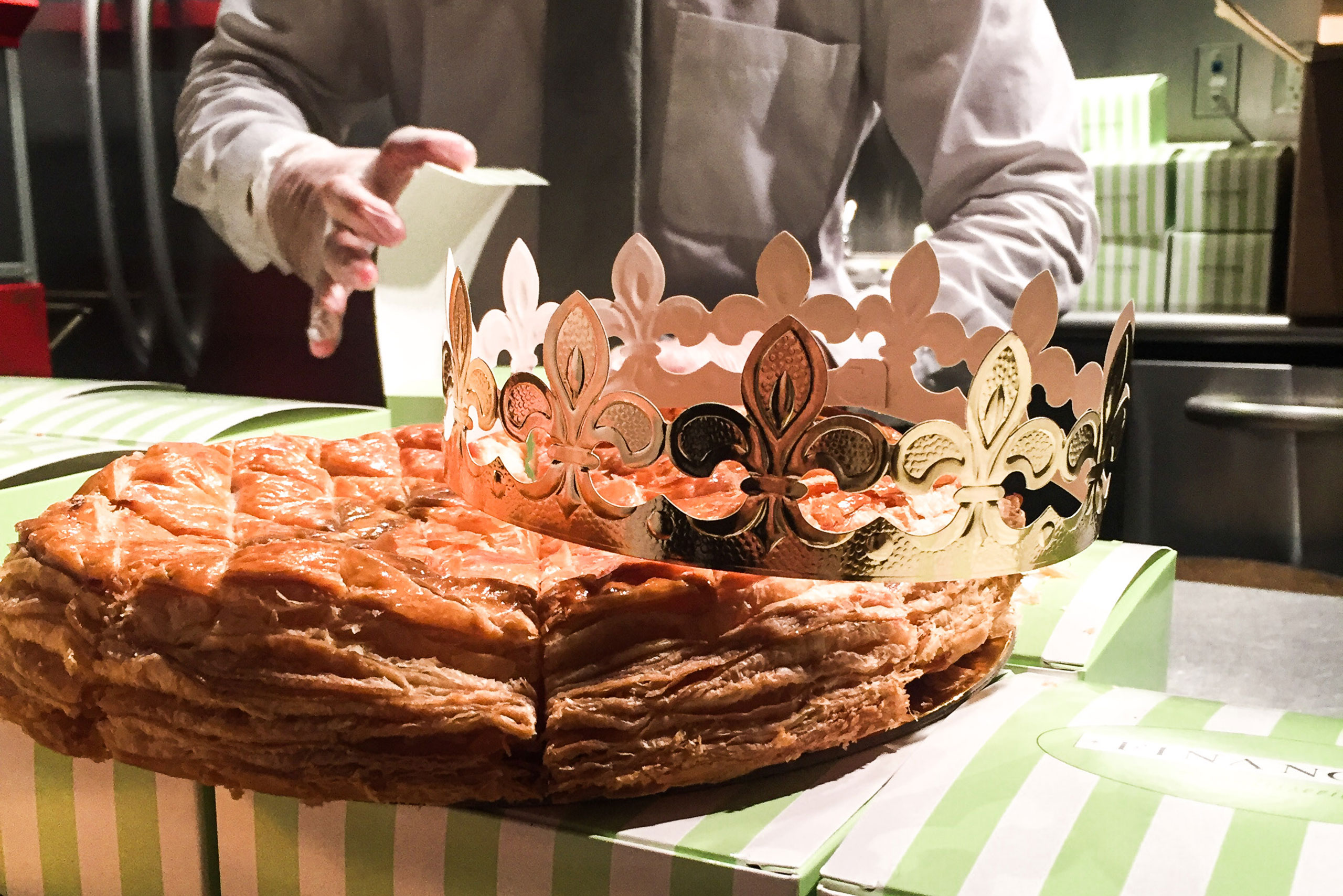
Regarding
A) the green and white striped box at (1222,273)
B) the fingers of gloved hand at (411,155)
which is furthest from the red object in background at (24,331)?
the green and white striped box at (1222,273)

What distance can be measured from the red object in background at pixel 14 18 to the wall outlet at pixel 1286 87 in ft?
7.58

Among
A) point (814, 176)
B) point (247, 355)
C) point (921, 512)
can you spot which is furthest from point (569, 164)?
point (921, 512)

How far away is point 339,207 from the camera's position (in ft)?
5.55

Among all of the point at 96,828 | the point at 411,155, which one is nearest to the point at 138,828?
the point at 96,828

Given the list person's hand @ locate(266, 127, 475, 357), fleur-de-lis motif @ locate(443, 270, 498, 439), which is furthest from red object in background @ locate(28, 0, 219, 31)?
fleur-de-lis motif @ locate(443, 270, 498, 439)

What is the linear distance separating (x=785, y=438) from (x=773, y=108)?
96cm

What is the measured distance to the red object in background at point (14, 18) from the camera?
1.87 metres

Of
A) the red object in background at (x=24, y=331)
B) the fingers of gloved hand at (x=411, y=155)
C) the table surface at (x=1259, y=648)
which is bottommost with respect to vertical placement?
the table surface at (x=1259, y=648)

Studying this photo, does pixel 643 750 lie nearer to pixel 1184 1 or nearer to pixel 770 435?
pixel 770 435

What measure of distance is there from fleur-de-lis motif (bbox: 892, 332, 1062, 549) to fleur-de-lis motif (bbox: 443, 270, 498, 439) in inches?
11.0

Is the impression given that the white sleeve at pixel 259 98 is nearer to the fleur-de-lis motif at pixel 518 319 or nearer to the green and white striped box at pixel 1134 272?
the fleur-de-lis motif at pixel 518 319

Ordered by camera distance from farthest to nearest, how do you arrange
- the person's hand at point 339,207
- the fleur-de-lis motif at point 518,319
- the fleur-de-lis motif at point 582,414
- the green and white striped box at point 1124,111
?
the green and white striped box at point 1124,111 < the person's hand at point 339,207 < the fleur-de-lis motif at point 518,319 < the fleur-de-lis motif at point 582,414

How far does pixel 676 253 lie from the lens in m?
1.50

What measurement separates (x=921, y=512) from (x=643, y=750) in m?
0.28
